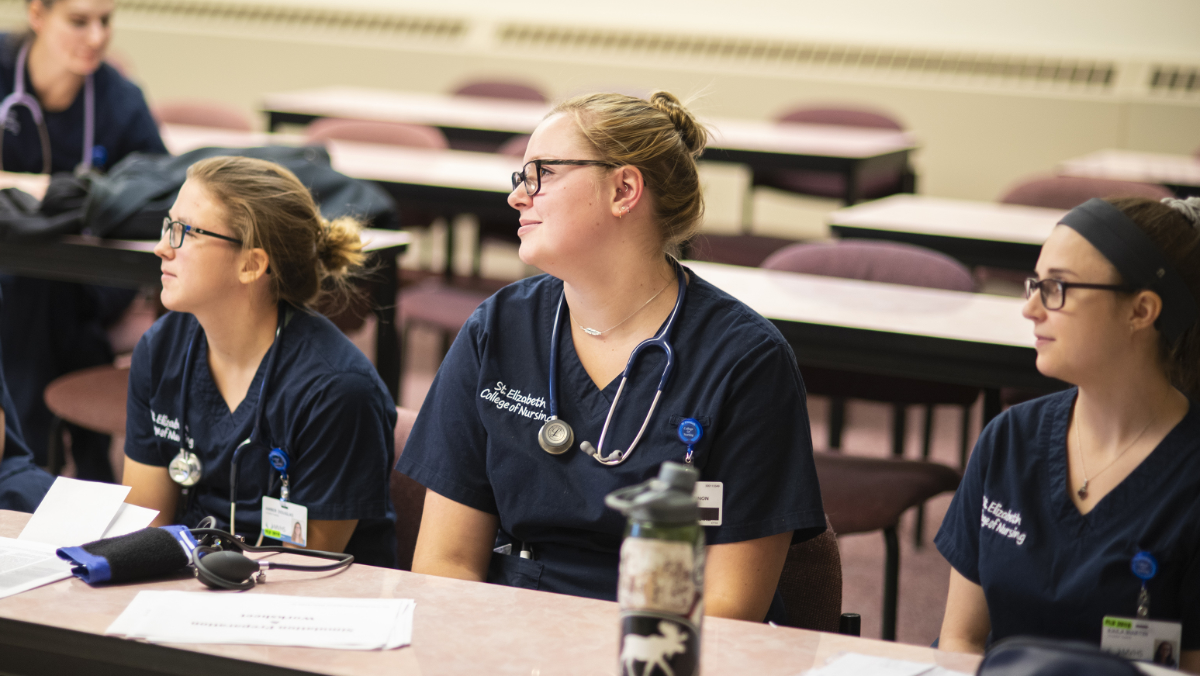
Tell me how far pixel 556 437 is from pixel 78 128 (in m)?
2.30

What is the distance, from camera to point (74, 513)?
1418 mm

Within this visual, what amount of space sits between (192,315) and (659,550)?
118cm

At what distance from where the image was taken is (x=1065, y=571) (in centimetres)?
137

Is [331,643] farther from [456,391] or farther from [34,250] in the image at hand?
[34,250]

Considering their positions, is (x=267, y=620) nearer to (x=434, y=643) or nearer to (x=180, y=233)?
(x=434, y=643)

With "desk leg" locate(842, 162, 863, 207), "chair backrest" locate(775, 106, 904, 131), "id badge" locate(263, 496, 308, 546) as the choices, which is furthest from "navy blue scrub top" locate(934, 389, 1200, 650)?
"chair backrest" locate(775, 106, 904, 131)

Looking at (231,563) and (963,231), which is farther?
(963,231)

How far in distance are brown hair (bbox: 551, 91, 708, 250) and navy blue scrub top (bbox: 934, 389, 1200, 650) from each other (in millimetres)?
486

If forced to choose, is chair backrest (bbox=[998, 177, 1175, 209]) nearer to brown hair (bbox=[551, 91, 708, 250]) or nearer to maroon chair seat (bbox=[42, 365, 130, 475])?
brown hair (bbox=[551, 91, 708, 250])

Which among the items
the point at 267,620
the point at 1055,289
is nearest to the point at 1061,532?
the point at 1055,289

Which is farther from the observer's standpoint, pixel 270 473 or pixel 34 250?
pixel 34 250

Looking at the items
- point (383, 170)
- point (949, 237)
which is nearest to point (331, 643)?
point (949, 237)

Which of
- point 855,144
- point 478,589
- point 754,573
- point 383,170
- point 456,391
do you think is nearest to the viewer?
point 478,589

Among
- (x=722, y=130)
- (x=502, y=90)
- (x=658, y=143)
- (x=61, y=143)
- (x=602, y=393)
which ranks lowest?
(x=602, y=393)
